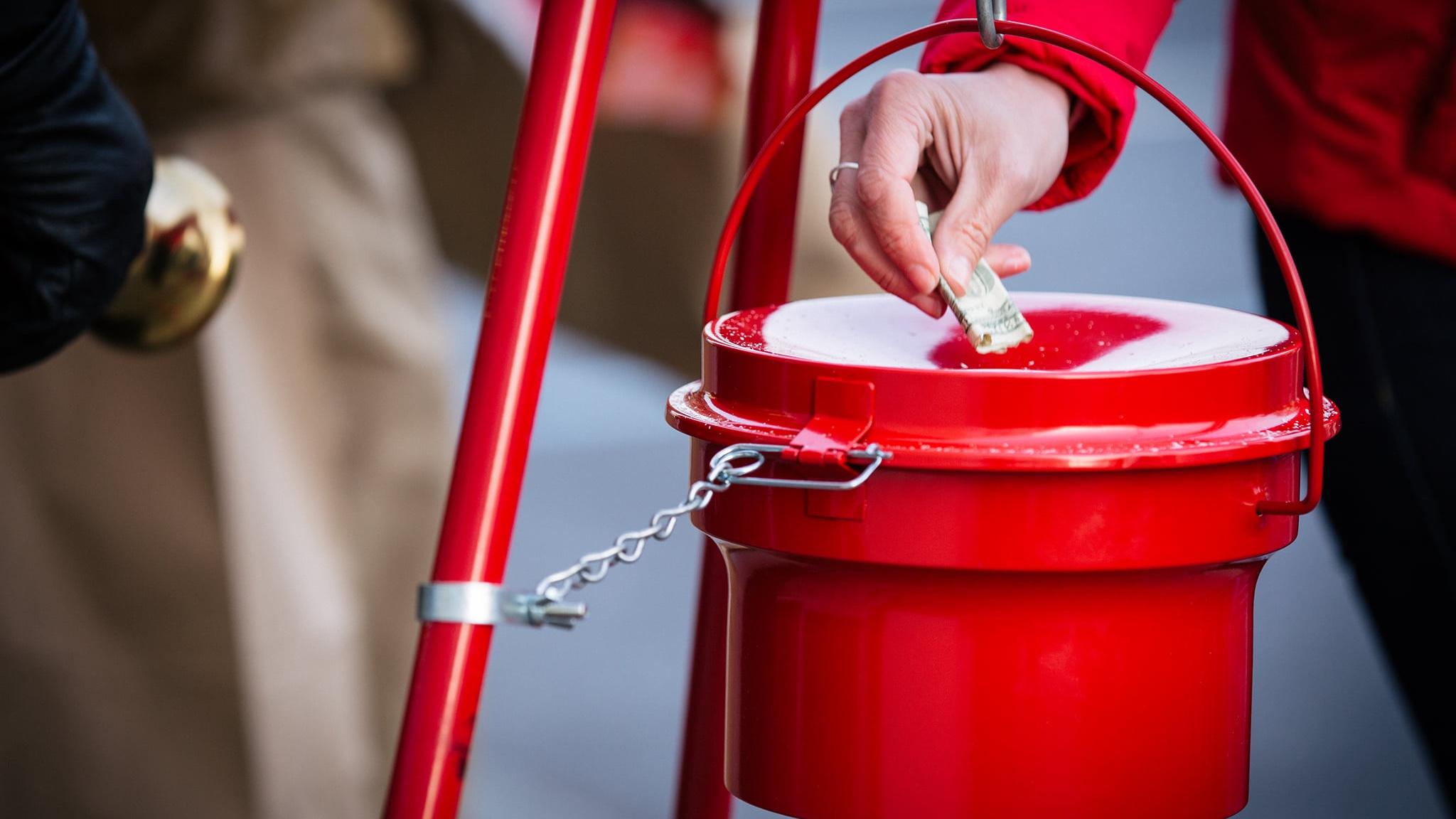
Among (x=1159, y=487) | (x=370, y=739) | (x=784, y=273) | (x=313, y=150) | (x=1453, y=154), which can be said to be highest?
(x=313, y=150)

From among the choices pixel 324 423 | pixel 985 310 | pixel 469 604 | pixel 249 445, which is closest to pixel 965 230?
pixel 985 310

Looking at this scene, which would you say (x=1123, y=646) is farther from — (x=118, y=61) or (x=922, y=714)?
(x=118, y=61)

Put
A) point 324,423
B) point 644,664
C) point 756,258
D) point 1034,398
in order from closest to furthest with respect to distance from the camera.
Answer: point 1034,398 < point 756,258 < point 324,423 < point 644,664

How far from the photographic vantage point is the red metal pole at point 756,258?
946mm

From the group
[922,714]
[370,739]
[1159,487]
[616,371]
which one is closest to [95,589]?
[370,739]

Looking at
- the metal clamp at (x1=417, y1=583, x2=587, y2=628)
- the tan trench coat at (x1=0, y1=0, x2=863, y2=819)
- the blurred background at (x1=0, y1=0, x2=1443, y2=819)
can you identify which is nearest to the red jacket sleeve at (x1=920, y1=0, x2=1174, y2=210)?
the metal clamp at (x1=417, y1=583, x2=587, y2=628)

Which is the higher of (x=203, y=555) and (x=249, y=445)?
(x=249, y=445)

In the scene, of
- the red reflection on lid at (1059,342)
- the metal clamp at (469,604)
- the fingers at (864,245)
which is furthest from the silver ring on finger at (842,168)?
the metal clamp at (469,604)

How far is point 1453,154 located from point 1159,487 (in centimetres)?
49

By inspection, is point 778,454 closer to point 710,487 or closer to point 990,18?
point 710,487

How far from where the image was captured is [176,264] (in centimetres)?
99

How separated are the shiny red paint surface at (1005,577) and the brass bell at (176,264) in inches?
16.3

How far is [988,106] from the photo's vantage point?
0.78 meters

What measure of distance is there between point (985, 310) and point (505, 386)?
245 mm
